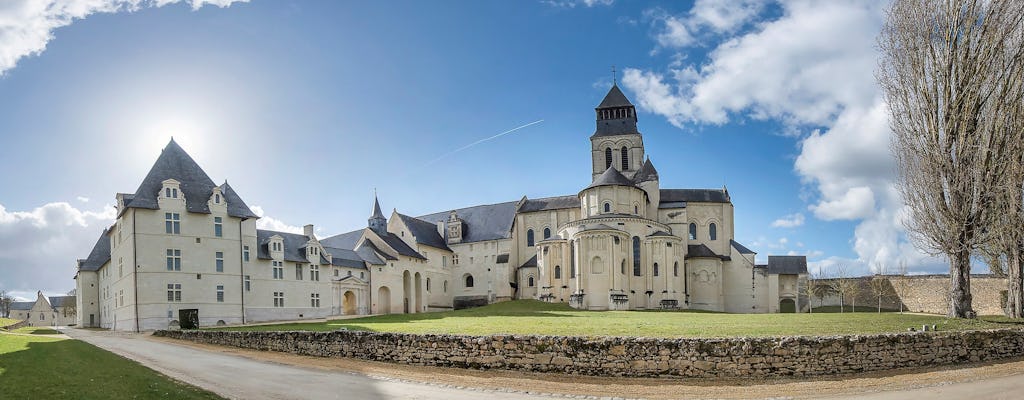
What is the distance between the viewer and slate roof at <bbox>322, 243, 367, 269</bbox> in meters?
56.4

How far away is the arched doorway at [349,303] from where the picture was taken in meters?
57.9

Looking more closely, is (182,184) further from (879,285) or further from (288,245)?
(879,285)

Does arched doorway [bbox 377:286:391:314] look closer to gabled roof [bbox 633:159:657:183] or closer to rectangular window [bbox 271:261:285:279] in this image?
rectangular window [bbox 271:261:285:279]

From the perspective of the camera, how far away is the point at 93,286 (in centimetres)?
5872

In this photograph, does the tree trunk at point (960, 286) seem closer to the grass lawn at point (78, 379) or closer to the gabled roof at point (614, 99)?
the grass lawn at point (78, 379)

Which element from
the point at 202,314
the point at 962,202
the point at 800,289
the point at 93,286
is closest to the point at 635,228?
the point at 800,289

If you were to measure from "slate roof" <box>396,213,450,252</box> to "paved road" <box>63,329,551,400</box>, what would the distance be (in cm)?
4690

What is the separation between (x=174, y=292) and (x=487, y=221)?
36.9 meters

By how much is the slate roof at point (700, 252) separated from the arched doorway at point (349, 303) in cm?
3080

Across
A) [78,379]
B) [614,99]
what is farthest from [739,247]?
[78,379]

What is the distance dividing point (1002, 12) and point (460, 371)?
96.1ft

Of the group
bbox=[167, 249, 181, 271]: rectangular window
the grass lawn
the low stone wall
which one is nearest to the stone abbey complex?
bbox=[167, 249, 181, 271]: rectangular window

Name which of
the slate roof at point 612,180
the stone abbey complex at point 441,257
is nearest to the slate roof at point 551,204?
the stone abbey complex at point 441,257

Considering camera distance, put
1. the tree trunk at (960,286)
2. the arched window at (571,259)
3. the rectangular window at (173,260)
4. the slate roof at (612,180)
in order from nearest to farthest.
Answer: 1. the tree trunk at (960,286)
2. the rectangular window at (173,260)
3. the arched window at (571,259)
4. the slate roof at (612,180)
